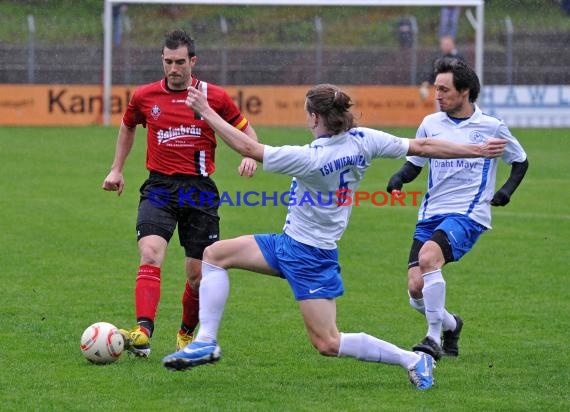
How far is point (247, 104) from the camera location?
28.8m

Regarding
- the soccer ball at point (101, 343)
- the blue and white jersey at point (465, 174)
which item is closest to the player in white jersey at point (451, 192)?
the blue and white jersey at point (465, 174)

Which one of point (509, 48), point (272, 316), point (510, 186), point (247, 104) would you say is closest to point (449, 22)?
point (509, 48)

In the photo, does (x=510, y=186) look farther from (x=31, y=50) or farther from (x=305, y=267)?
(x=31, y=50)

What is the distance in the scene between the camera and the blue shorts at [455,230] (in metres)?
7.52

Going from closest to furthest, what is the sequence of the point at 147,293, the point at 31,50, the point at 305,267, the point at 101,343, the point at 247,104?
the point at 305,267
the point at 101,343
the point at 147,293
the point at 247,104
the point at 31,50

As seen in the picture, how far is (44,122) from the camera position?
92.2 ft

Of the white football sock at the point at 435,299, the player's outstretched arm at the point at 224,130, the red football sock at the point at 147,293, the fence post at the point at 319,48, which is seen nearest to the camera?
the player's outstretched arm at the point at 224,130

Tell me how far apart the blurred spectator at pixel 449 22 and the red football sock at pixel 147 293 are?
2643 centimetres

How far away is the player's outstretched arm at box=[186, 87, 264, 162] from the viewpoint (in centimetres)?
618

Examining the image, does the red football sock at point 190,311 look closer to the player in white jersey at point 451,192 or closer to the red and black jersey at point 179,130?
the red and black jersey at point 179,130

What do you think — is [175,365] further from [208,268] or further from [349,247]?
[349,247]

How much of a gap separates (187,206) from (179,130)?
0.50m

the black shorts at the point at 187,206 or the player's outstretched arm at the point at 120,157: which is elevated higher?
the player's outstretched arm at the point at 120,157

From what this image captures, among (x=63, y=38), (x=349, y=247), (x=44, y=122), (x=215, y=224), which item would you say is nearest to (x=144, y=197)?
(x=215, y=224)
